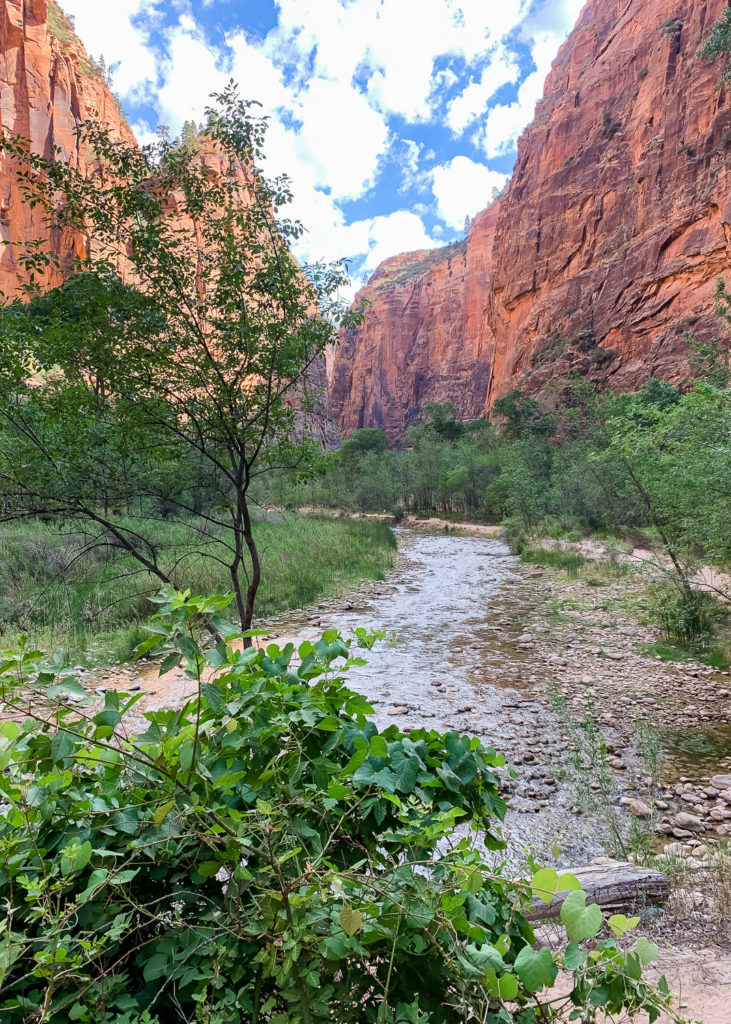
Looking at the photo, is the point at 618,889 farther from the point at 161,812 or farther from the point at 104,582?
the point at 104,582

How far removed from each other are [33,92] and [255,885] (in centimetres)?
6104

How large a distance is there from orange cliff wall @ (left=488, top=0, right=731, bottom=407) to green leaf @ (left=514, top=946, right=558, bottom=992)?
129 ft

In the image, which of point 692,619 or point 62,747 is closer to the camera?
point 62,747

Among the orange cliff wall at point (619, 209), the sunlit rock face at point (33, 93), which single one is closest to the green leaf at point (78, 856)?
the sunlit rock face at point (33, 93)

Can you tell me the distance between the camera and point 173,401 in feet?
18.0

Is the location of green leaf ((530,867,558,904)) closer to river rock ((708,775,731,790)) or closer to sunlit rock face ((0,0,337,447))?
river rock ((708,775,731,790))

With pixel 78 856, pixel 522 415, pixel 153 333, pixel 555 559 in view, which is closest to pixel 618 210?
pixel 522 415

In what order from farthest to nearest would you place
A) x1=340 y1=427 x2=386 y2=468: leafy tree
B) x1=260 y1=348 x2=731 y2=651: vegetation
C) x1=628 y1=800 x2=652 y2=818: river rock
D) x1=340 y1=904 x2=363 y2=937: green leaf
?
x1=340 y1=427 x2=386 y2=468: leafy tree
x1=260 y1=348 x2=731 y2=651: vegetation
x1=628 y1=800 x2=652 y2=818: river rock
x1=340 y1=904 x2=363 y2=937: green leaf

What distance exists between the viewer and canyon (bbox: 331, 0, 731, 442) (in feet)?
114

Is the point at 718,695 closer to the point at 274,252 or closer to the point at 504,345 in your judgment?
the point at 274,252

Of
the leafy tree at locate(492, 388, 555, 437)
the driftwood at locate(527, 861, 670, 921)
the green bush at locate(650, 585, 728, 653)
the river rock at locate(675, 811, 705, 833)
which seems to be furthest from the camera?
the leafy tree at locate(492, 388, 555, 437)

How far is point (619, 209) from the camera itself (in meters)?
43.2

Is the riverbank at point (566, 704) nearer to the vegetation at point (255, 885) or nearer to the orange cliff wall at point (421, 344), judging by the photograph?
the vegetation at point (255, 885)

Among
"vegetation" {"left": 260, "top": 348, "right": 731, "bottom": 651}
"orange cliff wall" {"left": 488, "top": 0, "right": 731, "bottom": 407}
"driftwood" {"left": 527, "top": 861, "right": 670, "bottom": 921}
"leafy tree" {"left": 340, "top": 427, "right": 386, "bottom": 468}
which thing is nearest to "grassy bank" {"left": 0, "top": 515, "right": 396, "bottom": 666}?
"vegetation" {"left": 260, "top": 348, "right": 731, "bottom": 651}
